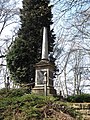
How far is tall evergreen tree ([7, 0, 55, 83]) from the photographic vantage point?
829 inches

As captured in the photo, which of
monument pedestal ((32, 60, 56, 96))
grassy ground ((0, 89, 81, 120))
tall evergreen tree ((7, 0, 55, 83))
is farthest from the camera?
tall evergreen tree ((7, 0, 55, 83))

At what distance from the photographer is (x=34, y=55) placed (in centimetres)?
2197

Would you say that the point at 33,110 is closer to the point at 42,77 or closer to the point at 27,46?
the point at 42,77

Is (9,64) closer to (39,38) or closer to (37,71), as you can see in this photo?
(39,38)

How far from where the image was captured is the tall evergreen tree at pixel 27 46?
69.1 ft

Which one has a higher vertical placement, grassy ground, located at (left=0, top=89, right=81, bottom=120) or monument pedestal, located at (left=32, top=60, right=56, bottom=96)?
monument pedestal, located at (left=32, top=60, right=56, bottom=96)

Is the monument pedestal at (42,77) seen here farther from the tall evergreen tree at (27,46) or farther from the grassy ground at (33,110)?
the grassy ground at (33,110)

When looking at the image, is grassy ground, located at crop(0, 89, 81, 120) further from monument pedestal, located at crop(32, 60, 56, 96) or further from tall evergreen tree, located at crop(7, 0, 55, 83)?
tall evergreen tree, located at crop(7, 0, 55, 83)

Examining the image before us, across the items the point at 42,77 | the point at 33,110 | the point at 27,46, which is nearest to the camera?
the point at 33,110

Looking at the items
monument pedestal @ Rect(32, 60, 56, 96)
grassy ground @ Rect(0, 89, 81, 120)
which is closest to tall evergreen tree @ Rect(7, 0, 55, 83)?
monument pedestal @ Rect(32, 60, 56, 96)

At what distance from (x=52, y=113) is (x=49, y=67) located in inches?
310

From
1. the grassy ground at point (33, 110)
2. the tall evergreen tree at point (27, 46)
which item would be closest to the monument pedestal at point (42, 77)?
the tall evergreen tree at point (27, 46)

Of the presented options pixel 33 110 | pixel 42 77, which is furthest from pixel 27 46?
pixel 33 110

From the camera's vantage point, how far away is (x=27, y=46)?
72.5 ft
